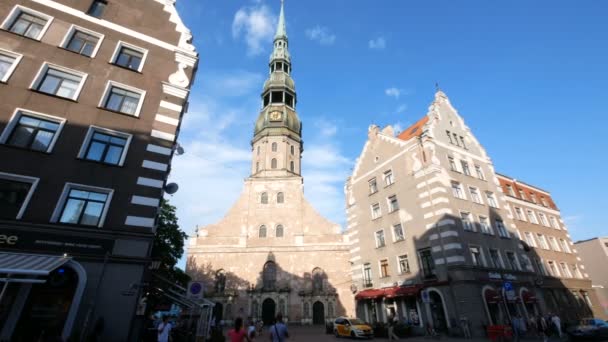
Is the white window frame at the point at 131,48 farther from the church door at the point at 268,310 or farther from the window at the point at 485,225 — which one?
the church door at the point at 268,310

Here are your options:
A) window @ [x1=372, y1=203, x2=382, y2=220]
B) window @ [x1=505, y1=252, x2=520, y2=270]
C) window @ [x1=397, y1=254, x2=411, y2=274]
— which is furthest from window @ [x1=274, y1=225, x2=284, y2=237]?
window @ [x1=505, y1=252, x2=520, y2=270]

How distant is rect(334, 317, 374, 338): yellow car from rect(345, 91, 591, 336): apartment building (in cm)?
372

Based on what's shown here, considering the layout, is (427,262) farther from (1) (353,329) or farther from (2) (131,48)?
(2) (131,48)

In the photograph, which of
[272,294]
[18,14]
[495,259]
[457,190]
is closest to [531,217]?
[495,259]

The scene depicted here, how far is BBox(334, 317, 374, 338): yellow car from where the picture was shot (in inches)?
717

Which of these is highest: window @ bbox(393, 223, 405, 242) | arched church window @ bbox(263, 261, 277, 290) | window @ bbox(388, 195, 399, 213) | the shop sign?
window @ bbox(388, 195, 399, 213)

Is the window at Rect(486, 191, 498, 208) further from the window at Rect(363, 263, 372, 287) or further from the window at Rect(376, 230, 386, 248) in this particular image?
the window at Rect(363, 263, 372, 287)

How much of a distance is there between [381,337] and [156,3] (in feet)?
80.0

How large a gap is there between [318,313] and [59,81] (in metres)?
31.9

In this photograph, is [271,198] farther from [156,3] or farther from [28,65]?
[28,65]

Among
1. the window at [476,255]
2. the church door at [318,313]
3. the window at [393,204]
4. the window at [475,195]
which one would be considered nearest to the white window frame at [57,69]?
the window at [393,204]

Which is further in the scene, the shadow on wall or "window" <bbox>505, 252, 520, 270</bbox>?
the shadow on wall

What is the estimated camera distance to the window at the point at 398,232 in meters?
23.4

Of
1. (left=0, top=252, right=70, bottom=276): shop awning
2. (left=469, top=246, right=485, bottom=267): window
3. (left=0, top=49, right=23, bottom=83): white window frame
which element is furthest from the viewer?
(left=469, top=246, right=485, bottom=267): window
